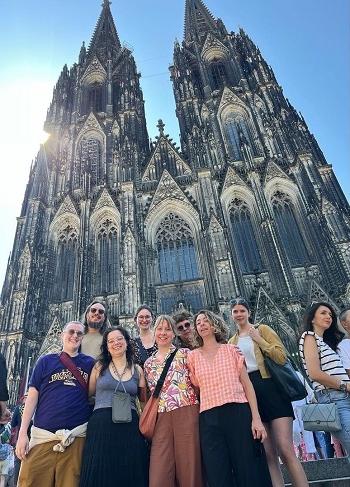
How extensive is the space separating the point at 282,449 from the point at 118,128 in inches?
905

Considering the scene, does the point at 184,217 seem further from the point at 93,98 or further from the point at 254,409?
the point at 254,409

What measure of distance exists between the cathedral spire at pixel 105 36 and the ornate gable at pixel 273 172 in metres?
19.1

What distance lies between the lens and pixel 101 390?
348 centimetres

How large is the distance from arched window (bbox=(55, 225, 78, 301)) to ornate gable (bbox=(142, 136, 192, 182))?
512cm

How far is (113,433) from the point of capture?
3209 mm

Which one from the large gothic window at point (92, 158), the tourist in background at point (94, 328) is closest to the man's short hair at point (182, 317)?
the tourist in background at point (94, 328)

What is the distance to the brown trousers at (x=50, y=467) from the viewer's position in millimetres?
3137

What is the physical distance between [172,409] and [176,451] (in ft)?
1.09

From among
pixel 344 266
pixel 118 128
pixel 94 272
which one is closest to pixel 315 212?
pixel 344 266

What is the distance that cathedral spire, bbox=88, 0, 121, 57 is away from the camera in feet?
106

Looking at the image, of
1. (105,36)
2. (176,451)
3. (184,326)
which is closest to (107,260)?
(184,326)

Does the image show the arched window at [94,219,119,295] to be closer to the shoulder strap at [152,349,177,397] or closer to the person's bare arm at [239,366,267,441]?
the shoulder strap at [152,349,177,397]

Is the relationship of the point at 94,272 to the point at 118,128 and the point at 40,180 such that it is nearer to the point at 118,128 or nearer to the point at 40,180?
the point at 40,180

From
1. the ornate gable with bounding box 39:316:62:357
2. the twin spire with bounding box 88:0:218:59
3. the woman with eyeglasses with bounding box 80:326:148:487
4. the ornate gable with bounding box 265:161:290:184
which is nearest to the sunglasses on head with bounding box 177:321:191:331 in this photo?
the woman with eyeglasses with bounding box 80:326:148:487
